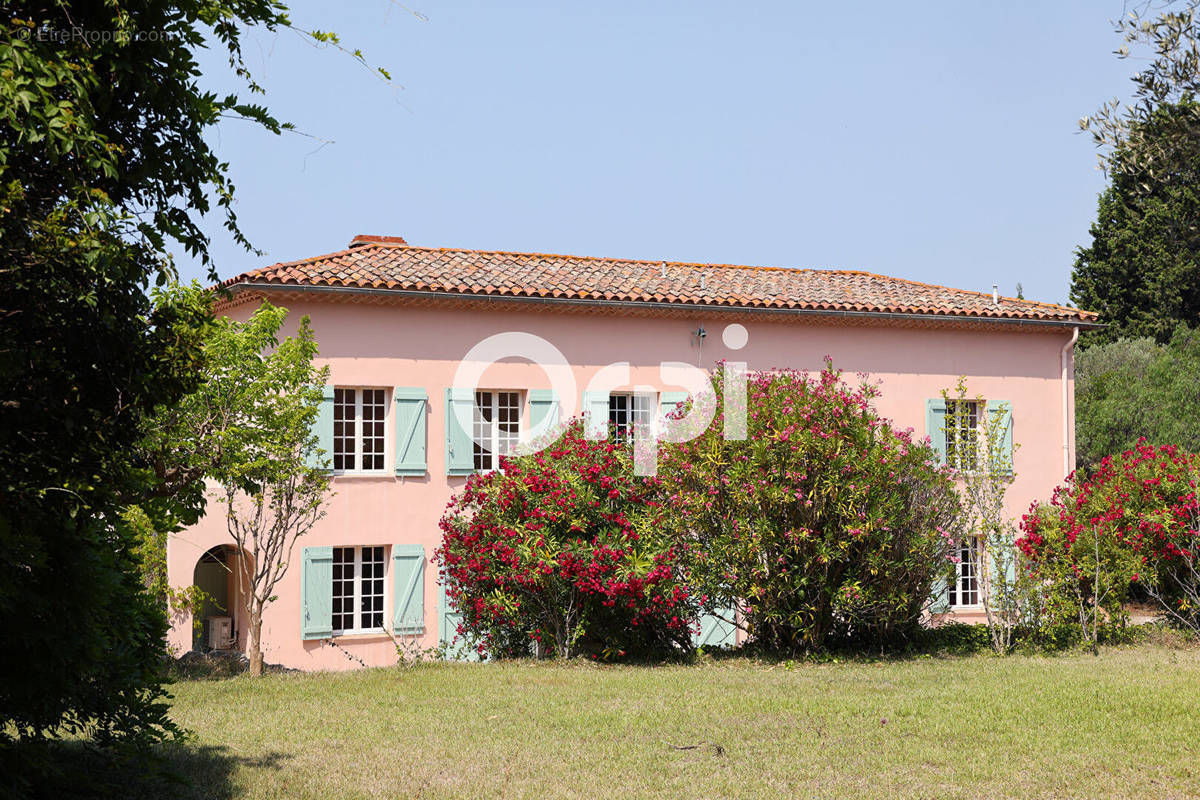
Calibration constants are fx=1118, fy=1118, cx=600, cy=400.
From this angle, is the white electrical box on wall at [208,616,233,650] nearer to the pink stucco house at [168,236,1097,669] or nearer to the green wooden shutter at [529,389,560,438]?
the pink stucco house at [168,236,1097,669]

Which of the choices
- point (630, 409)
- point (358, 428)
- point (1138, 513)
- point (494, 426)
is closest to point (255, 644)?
point (358, 428)

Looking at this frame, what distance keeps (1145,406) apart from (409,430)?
63.2ft

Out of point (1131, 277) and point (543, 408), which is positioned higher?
point (1131, 277)

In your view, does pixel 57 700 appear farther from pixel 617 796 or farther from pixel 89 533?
pixel 617 796

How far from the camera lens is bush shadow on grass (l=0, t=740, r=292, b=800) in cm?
539

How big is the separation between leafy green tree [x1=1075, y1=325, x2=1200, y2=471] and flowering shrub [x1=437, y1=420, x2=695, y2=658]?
16.9 m

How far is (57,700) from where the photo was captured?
18.3 ft

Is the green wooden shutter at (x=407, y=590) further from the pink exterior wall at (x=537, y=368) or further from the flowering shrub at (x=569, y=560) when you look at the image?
the flowering shrub at (x=569, y=560)

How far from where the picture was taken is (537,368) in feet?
55.4

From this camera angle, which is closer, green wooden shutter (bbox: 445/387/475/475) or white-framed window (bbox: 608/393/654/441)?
green wooden shutter (bbox: 445/387/475/475)

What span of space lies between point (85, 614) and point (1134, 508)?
13.5 m
